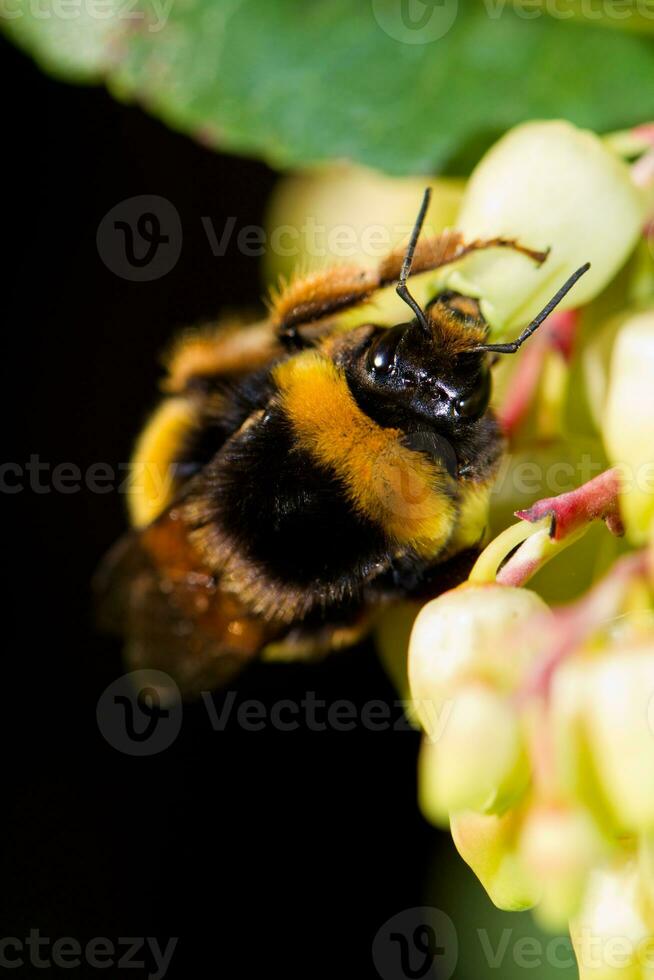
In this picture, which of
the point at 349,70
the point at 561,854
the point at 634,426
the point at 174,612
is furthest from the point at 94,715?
the point at 561,854

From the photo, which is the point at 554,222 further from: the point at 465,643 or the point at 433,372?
the point at 465,643

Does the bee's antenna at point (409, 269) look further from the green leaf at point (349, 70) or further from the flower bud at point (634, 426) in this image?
the green leaf at point (349, 70)

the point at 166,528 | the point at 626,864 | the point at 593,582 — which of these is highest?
the point at 166,528

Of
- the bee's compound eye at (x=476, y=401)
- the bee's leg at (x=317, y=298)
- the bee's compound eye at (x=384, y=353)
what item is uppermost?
the bee's leg at (x=317, y=298)

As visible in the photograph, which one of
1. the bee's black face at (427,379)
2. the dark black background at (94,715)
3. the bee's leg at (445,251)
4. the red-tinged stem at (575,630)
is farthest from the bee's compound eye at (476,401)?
the dark black background at (94,715)

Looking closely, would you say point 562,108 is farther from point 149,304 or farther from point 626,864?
point 149,304

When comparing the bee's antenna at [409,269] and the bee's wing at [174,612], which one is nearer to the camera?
the bee's antenna at [409,269]

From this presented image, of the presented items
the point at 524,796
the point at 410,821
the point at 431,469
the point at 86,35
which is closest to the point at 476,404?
the point at 431,469
